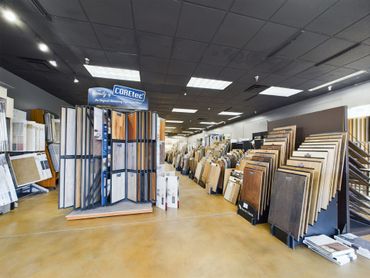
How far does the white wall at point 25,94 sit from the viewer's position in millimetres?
4582

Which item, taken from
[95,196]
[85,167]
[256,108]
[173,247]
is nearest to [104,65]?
[85,167]

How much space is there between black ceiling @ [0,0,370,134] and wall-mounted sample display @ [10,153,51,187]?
2321 mm

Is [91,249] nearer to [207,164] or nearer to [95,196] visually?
[95,196]

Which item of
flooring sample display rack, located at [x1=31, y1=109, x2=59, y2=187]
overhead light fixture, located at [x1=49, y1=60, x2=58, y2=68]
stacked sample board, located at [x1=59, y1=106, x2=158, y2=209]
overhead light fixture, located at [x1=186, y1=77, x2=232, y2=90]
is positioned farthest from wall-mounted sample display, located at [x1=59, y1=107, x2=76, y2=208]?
overhead light fixture, located at [x1=186, y1=77, x2=232, y2=90]

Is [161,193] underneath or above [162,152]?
underneath

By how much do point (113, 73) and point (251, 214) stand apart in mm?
4775

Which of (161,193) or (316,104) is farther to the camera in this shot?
(316,104)

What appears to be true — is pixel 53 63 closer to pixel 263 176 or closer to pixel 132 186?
pixel 132 186

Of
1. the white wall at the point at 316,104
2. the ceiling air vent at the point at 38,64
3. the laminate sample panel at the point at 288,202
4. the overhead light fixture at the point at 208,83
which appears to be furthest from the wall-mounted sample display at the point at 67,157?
the white wall at the point at 316,104

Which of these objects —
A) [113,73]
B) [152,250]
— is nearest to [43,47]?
[113,73]

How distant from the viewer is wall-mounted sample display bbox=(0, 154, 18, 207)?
→ 3.37 m

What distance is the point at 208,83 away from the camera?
5480 mm

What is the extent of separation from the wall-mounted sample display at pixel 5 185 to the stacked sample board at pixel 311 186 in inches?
196

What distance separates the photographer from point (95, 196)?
351cm
